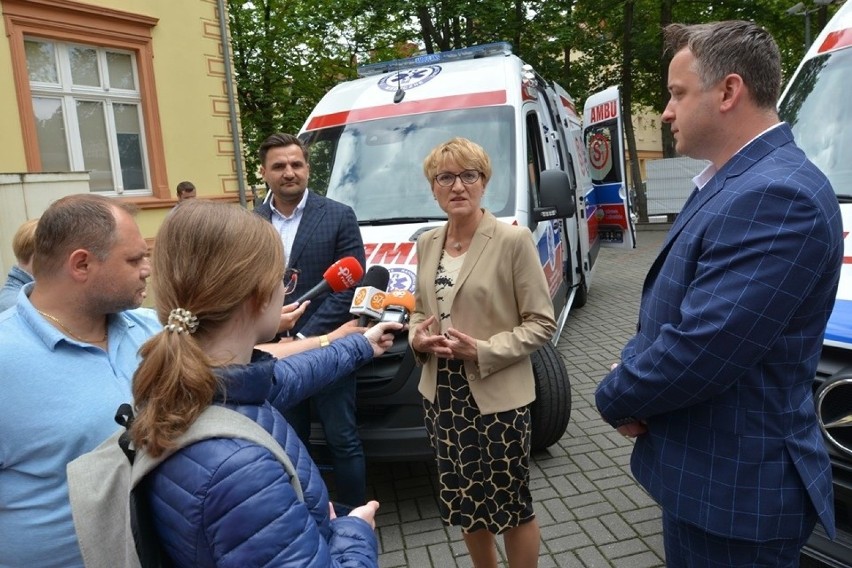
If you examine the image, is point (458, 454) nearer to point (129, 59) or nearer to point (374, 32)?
point (129, 59)

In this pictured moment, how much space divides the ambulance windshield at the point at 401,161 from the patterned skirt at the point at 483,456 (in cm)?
169

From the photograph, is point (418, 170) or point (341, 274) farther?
point (418, 170)

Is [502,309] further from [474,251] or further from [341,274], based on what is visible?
[341,274]

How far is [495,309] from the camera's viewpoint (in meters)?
2.61

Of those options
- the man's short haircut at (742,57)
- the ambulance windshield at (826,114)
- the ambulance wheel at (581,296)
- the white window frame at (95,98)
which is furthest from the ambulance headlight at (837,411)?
the white window frame at (95,98)

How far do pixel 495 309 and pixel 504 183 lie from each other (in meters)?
1.82

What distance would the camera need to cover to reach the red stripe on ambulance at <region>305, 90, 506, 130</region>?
14.9 feet

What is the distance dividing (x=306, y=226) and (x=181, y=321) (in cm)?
222

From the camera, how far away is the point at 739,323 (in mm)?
1523

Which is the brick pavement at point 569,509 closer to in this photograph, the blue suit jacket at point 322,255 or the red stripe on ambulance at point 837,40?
the blue suit jacket at point 322,255

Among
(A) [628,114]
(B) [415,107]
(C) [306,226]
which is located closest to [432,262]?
(C) [306,226]

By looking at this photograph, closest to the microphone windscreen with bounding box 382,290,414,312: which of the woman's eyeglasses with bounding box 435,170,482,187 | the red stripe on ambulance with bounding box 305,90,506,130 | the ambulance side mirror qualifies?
the woman's eyeglasses with bounding box 435,170,482,187

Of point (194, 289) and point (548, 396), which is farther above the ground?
point (194, 289)

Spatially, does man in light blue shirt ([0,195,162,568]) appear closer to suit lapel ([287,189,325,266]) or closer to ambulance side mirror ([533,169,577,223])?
suit lapel ([287,189,325,266])
